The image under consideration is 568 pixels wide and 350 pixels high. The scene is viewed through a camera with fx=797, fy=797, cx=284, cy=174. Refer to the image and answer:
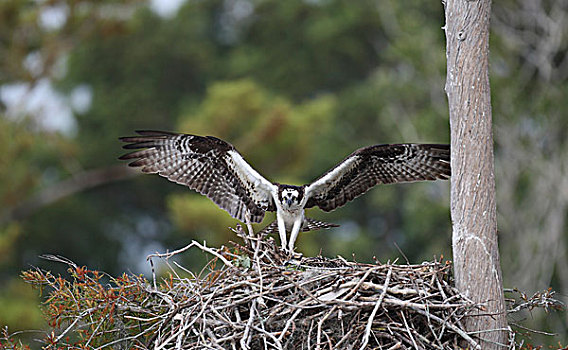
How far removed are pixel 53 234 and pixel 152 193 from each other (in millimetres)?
2554

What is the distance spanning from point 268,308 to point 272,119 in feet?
31.3

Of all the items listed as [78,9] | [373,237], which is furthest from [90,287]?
[373,237]

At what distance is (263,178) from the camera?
539 cm

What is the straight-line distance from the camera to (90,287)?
418 centimetres

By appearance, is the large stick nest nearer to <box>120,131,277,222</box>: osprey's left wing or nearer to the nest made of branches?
the nest made of branches

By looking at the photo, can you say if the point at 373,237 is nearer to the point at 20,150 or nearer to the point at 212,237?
the point at 212,237

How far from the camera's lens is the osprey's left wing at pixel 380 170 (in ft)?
17.7

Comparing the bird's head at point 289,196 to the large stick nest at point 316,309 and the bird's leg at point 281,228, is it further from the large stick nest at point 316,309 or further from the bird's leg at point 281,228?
the large stick nest at point 316,309

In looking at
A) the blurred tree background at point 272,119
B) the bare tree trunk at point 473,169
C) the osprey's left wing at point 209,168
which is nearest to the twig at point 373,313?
the bare tree trunk at point 473,169

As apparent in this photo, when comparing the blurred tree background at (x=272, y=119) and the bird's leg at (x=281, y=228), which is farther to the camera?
the blurred tree background at (x=272, y=119)

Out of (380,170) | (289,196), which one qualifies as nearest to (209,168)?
(289,196)

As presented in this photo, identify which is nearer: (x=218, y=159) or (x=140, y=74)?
(x=218, y=159)

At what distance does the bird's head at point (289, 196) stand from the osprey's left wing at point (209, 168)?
5.0 inches

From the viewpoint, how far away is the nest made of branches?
391 cm
